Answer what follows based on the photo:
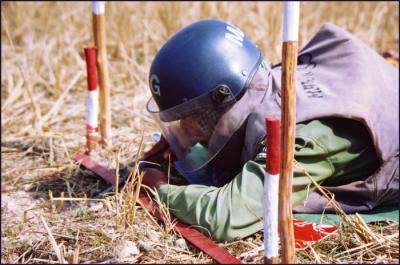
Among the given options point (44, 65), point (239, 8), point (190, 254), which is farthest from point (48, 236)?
point (239, 8)

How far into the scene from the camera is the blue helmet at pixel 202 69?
3.17 meters

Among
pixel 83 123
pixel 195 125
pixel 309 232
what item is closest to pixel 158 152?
pixel 195 125

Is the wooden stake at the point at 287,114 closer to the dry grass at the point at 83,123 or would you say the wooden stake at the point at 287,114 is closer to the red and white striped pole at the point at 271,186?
the red and white striped pole at the point at 271,186

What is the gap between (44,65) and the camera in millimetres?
5891

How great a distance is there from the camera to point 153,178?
10.9 feet

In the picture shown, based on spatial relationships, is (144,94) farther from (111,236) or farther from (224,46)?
(111,236)

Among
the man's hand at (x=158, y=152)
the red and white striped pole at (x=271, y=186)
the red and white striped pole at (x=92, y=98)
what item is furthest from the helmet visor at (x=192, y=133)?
the red and white striped pole at (x=271, y=186)

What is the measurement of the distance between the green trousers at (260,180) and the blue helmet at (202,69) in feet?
1.20

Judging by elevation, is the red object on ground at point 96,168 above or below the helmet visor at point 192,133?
below

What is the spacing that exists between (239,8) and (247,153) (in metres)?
3.92

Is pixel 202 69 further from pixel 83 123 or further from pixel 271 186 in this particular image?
pixel 83 123

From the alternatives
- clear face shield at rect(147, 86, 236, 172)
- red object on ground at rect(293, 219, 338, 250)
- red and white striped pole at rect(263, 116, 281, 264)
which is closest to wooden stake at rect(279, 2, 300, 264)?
red and white striped pole at rect(263, 116, 281, 264)

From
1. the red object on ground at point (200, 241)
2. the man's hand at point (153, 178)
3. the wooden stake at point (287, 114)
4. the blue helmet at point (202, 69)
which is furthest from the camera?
the man's hand at point (153, 178)

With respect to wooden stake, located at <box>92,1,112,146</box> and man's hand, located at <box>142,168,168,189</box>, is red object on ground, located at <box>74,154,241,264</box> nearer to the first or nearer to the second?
man's hand, located at <box>142,168,168,189</box>
